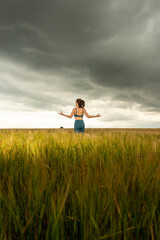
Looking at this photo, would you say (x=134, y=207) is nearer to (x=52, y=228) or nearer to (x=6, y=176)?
(x=52, y=228)

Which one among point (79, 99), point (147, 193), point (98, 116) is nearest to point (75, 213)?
point (147, 193)

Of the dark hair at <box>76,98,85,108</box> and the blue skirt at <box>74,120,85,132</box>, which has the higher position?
the dark hair at <box>76,98,85,108</box>

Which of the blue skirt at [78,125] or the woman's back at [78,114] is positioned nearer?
the woman's back at [78,114]

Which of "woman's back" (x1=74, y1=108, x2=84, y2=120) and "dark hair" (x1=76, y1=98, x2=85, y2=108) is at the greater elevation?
"dark hair" (x1=76, y1=98, x2=85, y2=108)

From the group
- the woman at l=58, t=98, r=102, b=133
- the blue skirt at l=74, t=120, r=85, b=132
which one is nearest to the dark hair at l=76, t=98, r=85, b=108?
the woman at l=58, t=98, r=102, b=133

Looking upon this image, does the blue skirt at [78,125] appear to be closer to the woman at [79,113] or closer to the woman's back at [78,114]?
the woman at [79,113]

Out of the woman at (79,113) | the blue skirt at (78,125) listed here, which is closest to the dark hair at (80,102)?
the woman at (79,113)

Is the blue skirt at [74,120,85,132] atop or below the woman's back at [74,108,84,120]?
below

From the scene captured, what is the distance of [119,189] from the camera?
1.12m

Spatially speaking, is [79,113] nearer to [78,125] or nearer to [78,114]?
[78,114]

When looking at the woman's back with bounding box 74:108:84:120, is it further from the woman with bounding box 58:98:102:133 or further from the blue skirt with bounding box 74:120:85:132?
the blue skirt with bounding box 74:120:85:132

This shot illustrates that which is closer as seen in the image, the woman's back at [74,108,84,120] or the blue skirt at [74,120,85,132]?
the woman's back at [74,108,84,120]

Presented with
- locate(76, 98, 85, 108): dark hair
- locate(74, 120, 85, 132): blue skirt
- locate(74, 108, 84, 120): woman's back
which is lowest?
locate(74, 120, 85, 132): blue skirt

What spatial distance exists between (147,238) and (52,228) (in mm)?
474
